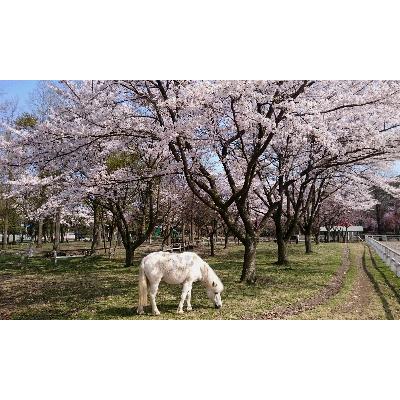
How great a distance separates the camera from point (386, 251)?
21.8 ft

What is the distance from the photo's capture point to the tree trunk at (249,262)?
6.81 meters

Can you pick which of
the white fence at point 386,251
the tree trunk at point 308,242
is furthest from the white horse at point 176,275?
the tree trunk at point 308,242

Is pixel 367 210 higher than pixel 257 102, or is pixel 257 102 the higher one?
pixel 257 102

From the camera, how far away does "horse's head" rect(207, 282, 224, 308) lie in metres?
5.53

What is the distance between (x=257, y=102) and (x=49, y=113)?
3190mm

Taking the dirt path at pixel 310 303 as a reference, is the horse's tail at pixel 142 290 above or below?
above

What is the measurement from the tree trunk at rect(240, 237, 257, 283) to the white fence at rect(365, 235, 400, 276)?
6.25 feet

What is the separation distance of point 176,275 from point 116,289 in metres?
1.23

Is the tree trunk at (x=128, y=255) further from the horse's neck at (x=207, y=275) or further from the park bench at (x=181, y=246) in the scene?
the horse's neck at (x=207, y=275)

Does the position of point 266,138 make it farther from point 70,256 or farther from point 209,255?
point 70,256

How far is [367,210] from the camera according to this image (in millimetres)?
7129

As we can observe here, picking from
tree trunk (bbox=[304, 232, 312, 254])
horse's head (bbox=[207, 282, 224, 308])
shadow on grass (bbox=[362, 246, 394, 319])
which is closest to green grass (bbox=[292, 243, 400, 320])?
shadow on grass (bbox=[362, 246, 394, 319])

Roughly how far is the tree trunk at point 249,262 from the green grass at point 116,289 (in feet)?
0.41
